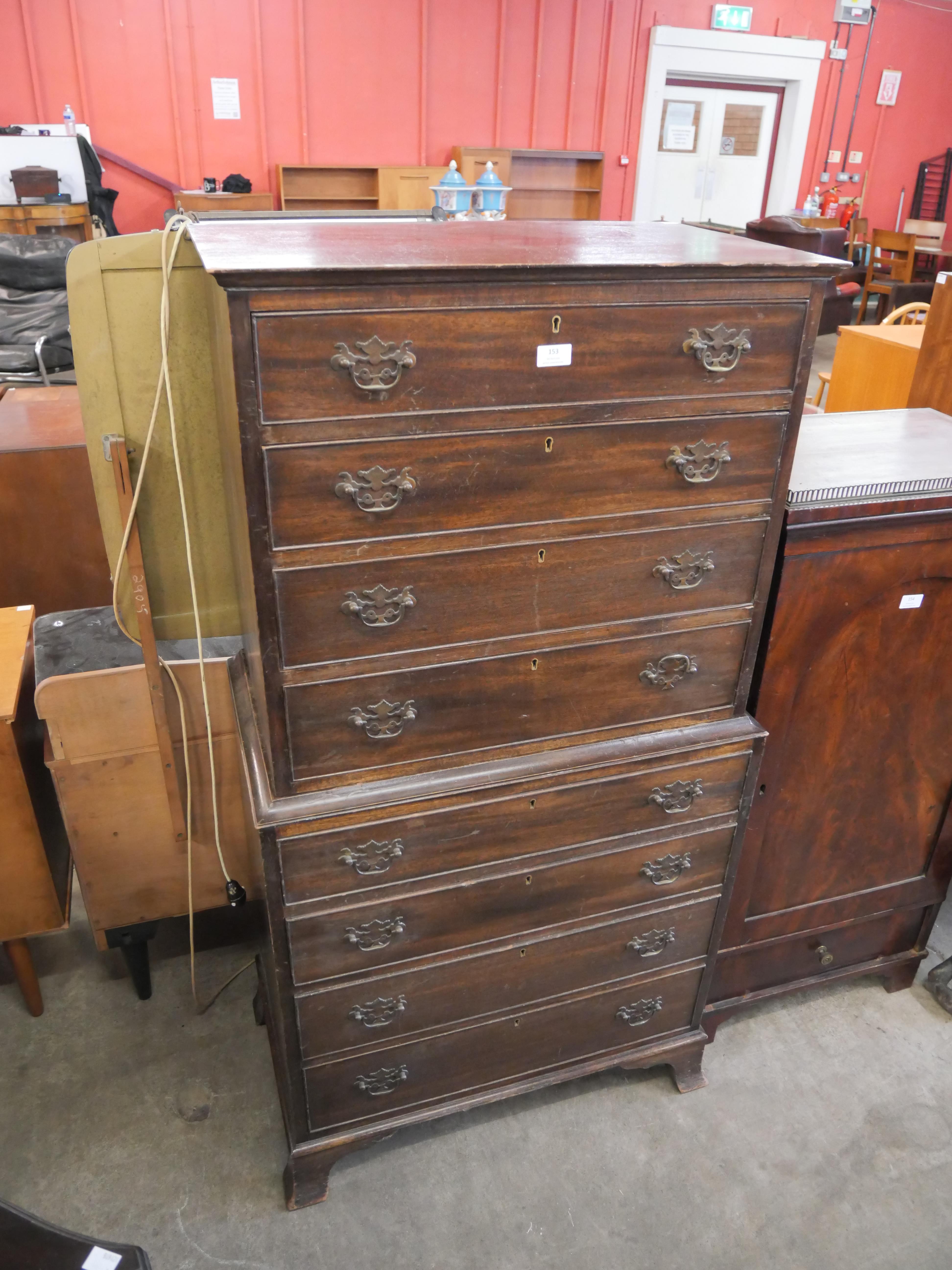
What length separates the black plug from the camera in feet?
6.18

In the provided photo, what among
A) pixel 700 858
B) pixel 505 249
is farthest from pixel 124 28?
pixel 700 858

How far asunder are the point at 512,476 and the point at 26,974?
63.4 inches

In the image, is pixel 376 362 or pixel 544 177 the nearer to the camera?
pixel 376 362

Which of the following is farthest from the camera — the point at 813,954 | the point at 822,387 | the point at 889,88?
the point at 889,88

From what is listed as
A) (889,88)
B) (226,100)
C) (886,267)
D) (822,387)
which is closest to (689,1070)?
(822,387)

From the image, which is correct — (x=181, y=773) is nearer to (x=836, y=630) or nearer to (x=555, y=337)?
(x=555, y=337)

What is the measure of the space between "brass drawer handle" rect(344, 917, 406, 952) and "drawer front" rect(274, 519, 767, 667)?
0.51 m

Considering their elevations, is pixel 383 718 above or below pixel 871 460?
below

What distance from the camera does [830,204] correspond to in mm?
8891

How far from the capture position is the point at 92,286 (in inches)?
52.7

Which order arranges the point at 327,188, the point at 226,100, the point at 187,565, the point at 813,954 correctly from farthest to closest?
1. the point at 327,188
2. the point at 226,100
3. the point at 813,954
4. the point at 187,565

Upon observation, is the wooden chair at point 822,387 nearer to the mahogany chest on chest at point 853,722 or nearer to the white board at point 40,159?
the mahogany chest on chest at point 853,722

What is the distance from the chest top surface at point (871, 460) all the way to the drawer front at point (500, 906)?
65 centimetres

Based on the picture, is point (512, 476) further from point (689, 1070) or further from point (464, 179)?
point (464, 179)
